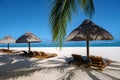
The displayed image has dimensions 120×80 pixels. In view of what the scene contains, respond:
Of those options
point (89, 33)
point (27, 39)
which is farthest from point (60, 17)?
point (27, 39)

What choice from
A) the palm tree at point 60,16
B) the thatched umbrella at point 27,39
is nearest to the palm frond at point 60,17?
the palm tree at point 60,16

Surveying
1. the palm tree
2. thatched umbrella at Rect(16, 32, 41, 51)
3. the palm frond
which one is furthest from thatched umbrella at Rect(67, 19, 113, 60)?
thatched umbrella at Rect(16, 32, 41, 51)

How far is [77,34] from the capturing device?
25.4ft

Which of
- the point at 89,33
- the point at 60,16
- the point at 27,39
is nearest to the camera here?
the point at 60,16

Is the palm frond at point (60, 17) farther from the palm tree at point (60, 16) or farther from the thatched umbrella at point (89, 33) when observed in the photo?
the thatched umbrella at point (89, 33)

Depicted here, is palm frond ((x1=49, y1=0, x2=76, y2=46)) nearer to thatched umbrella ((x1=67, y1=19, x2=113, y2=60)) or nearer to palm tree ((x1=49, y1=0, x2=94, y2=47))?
palm tree ((x1=49, y1=0, x2=94, y2=47))

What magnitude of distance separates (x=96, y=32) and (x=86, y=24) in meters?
0.71

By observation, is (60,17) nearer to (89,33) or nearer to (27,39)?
(89,33)

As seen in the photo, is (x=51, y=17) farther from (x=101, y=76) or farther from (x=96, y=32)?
(x=96, y=32)

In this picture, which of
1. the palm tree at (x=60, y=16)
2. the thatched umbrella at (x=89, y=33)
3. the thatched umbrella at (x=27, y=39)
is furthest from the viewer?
the thatched umbrella at (x=27, y=39)

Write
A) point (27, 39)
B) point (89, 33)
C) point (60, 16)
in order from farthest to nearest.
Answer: point (27, 39)
point (89, 33)
point (60, 16)

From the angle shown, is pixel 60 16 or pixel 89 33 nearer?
pixel 60 16

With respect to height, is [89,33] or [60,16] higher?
[60,16]

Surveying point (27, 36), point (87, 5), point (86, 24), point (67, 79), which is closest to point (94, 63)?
point (86, 24)
